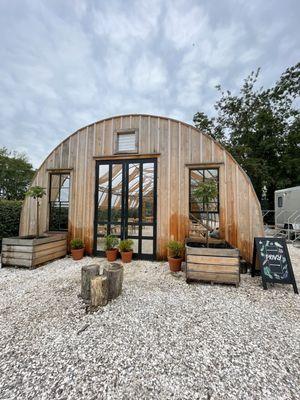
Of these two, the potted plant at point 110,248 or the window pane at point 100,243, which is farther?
the window pane at point 100,243

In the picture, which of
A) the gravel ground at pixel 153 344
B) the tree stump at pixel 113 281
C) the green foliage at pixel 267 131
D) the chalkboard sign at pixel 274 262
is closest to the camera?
the gravel ground at pixel 153 344

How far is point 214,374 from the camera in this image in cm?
149

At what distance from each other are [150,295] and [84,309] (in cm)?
104

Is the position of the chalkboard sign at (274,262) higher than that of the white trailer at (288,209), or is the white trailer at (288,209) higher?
the white trailer at (288,209)

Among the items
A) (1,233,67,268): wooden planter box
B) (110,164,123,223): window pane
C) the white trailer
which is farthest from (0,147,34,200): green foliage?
the white trailer

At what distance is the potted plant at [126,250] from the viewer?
14.7ft

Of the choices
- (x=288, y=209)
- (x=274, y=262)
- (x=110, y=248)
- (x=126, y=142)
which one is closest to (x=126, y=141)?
(x=126, y=142)

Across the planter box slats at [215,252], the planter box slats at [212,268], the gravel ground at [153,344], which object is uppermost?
the planter box slats at [215,252]

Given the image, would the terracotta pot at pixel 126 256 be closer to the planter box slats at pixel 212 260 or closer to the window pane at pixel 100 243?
the window pane at pixel 100 243

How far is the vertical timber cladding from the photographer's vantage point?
4.17m

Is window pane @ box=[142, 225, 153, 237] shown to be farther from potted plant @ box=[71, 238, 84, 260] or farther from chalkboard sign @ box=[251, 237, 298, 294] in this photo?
chalkboard sign @ box=[251, 237, 298, 294]

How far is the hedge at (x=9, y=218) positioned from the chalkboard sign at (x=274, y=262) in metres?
6.74

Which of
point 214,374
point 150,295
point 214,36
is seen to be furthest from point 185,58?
point 214,374

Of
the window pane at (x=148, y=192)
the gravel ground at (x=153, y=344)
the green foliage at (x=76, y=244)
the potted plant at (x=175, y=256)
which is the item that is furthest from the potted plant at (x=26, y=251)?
the potted plant at (x=175, y=256)
